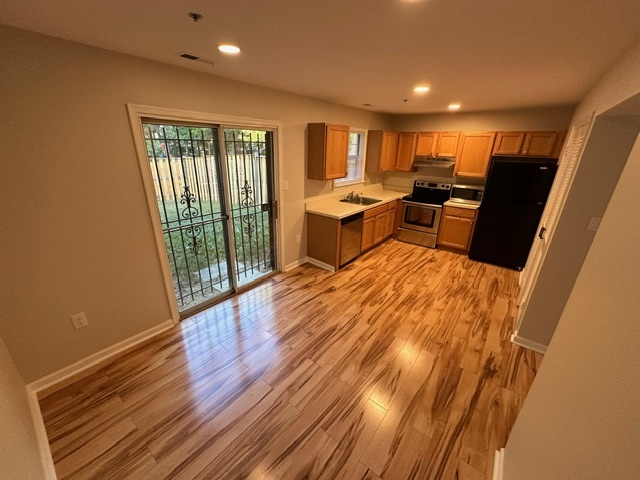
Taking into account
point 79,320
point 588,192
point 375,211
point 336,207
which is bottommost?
point 79,320

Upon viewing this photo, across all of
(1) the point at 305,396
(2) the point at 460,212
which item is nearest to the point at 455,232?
(2) the point at 460,212

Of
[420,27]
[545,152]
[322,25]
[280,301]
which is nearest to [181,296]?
[280,301]

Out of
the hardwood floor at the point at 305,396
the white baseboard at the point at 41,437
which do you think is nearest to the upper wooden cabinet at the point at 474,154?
the hardwood floor at the point at 305,396

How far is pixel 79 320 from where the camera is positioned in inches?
77.9

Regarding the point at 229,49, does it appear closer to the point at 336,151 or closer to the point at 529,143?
the point at 336,151

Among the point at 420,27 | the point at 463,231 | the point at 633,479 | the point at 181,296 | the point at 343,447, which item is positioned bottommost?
the point at 343,447

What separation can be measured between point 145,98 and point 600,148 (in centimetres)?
352

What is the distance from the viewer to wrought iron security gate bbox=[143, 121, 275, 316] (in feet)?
7.64

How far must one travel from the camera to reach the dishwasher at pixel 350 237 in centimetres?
368

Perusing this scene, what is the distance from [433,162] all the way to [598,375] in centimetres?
453

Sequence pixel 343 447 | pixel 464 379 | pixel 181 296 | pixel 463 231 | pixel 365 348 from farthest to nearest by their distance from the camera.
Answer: pixel 463 231, pixel 181 296, pixel 365 348, pixel 464 379, pixel 343 447

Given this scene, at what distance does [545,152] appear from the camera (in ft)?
12.2

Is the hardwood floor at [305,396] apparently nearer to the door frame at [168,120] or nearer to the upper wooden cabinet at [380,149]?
the door frame at [168,120]

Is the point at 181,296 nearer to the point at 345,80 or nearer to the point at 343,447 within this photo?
the point at 343,447
